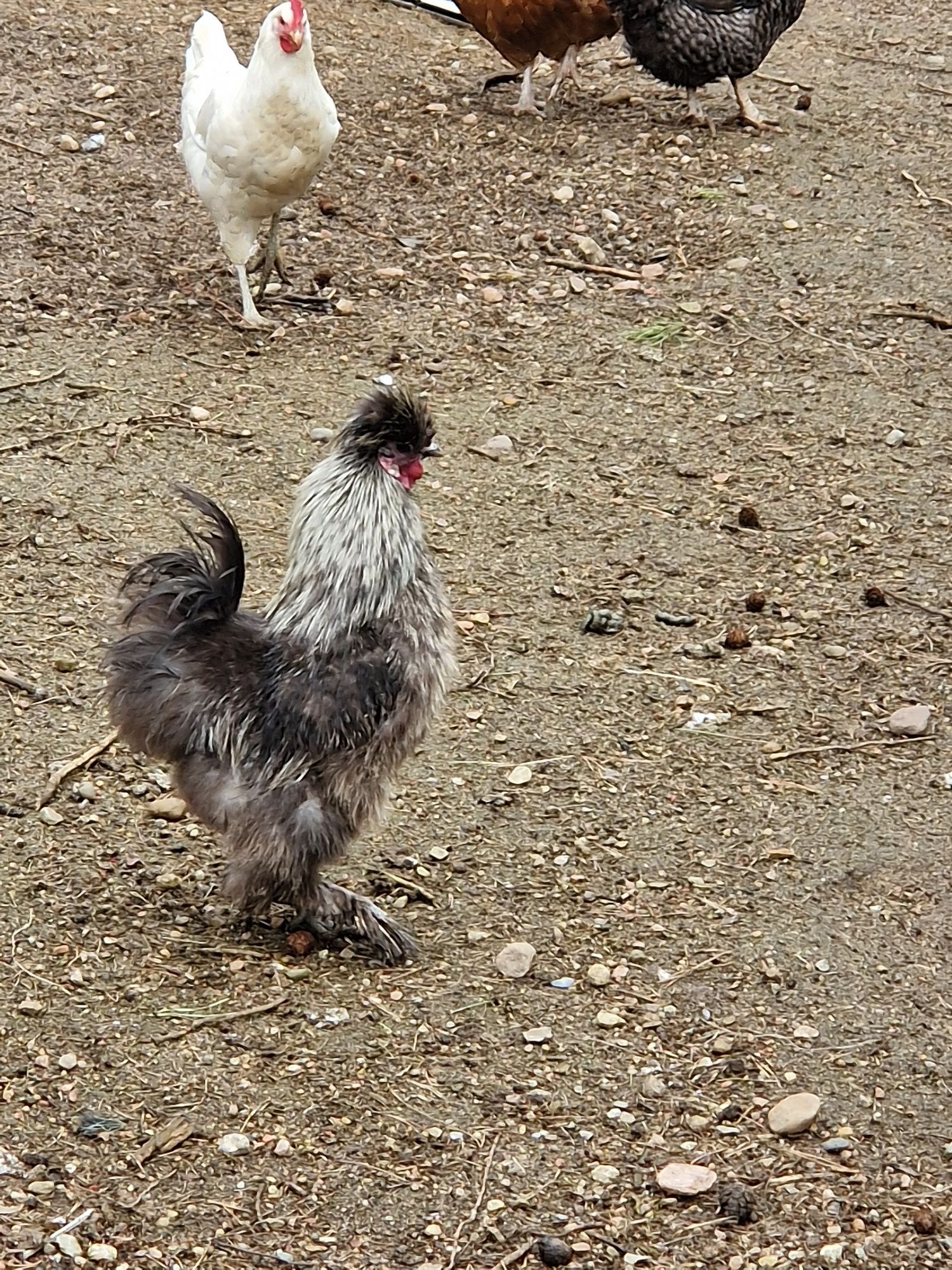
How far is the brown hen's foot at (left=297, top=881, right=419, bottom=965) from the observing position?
3.54 metres

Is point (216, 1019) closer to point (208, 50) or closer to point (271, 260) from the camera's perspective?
point (271, 260)

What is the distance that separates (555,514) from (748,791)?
1506 mm

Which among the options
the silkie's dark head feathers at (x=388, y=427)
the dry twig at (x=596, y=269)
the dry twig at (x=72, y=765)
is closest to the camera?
the silkie's dark head feathers at (x=388, y=427)

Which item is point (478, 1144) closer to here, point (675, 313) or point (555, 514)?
point (555, 514)

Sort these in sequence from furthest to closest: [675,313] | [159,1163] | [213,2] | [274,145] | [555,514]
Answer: [213,2] → [675,313] → [274,145] → [555,514] → [159,1163]

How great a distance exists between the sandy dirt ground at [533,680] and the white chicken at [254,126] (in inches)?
19.6

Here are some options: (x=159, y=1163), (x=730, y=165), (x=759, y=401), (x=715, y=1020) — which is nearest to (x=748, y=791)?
(x=715, y=1020)

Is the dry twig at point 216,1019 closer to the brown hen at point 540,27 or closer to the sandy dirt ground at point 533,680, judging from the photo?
the sandy dirt ground at point 533,680

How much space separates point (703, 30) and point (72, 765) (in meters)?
4.97

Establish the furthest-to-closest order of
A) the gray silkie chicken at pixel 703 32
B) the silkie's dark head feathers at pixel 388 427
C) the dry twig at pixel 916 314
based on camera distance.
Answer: the gray silkie chicken at pixel 703 32 → the dry twig at pixel 916 314 → the silkie's dark head feathers at pixel 388 427

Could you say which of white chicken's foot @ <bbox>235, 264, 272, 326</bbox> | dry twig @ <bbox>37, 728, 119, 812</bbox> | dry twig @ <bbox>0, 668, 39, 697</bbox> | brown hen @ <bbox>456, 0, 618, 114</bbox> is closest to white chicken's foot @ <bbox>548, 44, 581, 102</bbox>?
brown hen @ <bbox>456, 0, 618, 114</bbox>

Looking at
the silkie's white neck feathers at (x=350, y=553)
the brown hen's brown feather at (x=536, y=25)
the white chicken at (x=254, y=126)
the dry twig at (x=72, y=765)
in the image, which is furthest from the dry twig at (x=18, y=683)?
the brown hen's brown feather at (x=536, y=25)

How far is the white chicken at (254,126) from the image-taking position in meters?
5.68

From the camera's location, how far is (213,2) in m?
9.16
